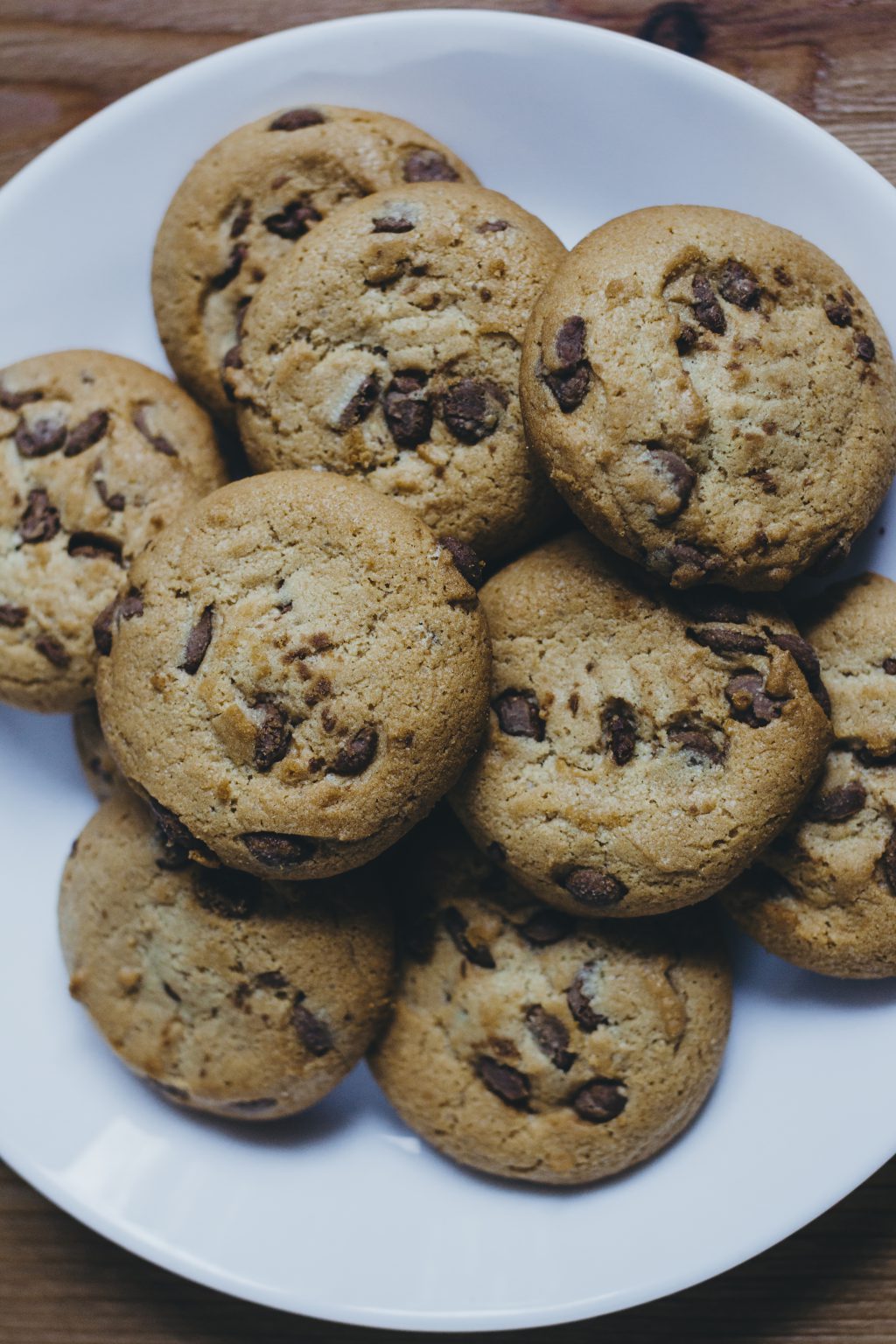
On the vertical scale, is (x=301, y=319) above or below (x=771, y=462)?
above

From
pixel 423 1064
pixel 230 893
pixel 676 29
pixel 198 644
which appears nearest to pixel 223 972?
pixel 230 893

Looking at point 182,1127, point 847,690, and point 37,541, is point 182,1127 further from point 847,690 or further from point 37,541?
point 847,690

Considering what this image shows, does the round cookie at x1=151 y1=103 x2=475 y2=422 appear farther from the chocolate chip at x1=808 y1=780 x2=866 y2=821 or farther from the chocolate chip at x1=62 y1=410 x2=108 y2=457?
the chocolate chip at x1=808 y1=780 x2=866 y2=821

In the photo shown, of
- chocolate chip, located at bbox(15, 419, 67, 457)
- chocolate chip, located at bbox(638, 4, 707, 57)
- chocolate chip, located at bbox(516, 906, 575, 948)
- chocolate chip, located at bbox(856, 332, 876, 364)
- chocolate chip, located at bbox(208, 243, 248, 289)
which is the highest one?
chocolate chip, located at bbox(638, 4, 707, 57)

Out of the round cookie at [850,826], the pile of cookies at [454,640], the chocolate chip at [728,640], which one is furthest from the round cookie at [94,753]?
the round cookie at [850,826]

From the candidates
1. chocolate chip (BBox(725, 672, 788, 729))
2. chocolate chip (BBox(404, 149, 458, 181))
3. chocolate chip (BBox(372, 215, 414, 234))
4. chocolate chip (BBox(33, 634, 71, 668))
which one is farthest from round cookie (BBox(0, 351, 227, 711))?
chocolate chip (BBox(725, 672, 788, 729))

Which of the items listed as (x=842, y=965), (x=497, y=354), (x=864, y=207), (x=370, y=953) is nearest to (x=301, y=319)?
(x=497, y=354)

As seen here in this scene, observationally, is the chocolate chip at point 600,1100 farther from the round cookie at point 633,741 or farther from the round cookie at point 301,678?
the round cookie at point 301,678
